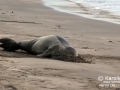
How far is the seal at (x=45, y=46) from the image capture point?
717 centimetres

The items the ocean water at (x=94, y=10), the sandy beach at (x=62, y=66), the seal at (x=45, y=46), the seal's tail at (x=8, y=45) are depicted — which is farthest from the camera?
the ocean water at (x=94, y=10)

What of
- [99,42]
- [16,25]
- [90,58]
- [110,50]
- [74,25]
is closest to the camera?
[90,58]

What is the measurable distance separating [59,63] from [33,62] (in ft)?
1.50

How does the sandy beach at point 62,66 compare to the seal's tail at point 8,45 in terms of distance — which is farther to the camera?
the seal's tail at point 8,45

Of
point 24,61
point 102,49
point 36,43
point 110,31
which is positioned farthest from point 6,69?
point 110,31

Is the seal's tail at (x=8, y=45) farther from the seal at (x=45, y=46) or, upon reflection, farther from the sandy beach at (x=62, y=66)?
the sandy beach at (x=62, y=66)

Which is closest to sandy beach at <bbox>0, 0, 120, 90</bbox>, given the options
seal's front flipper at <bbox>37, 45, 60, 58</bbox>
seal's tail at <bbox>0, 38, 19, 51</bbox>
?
seal's front flipper at <bbox>37, 45, 60, 58</bbox>

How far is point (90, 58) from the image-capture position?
294 inches

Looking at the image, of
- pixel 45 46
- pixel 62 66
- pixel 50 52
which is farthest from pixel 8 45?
pixel 62 66

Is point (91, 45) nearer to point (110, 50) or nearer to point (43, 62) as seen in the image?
point (110, 50)

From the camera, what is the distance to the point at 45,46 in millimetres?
7578

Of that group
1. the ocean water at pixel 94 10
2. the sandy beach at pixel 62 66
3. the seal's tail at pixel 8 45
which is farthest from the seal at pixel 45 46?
the ocean water at pixel 94 10

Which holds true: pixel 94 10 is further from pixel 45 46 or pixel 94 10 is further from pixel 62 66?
pixel 62 66

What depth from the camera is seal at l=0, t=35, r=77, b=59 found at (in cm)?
717
